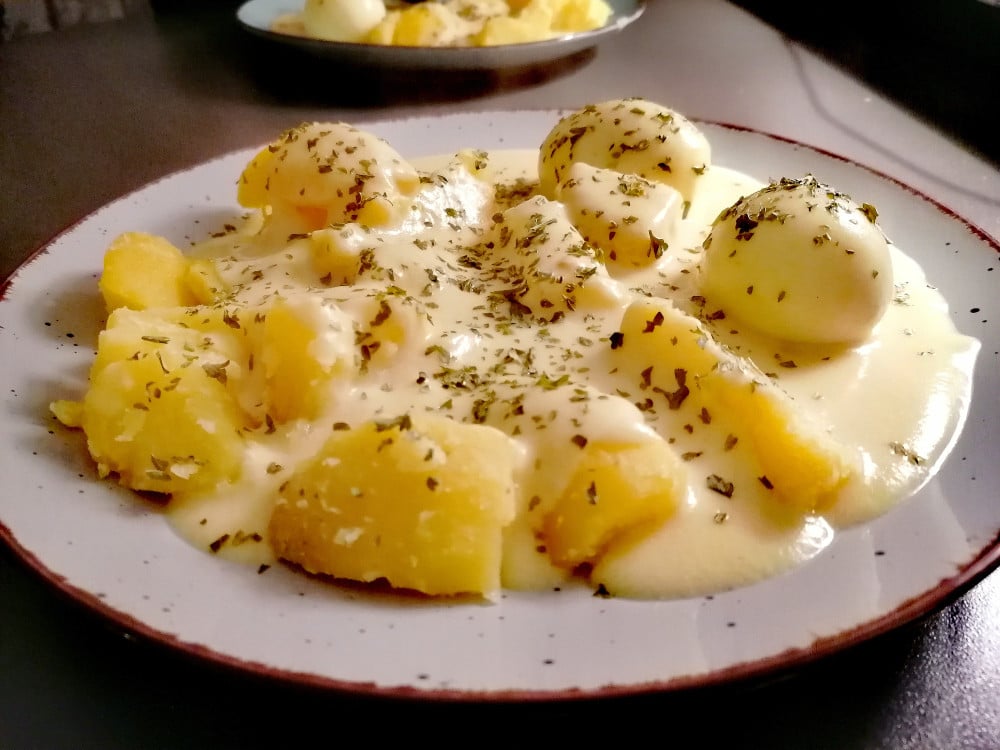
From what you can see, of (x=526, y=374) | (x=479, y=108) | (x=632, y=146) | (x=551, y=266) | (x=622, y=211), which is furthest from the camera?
(x=479, y=108)

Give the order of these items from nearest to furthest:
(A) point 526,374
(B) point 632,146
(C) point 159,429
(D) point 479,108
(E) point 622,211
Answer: (C) point 159,429
(A) point 526,374
(E) point 622,211
(B) point 632,146
(D) point 479,108

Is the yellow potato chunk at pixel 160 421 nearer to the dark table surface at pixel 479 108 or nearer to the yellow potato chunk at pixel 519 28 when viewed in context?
the dark table surface at pixel 479 108

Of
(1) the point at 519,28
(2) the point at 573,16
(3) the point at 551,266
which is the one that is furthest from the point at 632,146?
(2) the point at 573,16

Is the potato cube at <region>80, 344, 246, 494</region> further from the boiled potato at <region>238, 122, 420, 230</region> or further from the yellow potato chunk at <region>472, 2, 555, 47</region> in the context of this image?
the yellow potato chunk at <region>472, 2, 555, 47</region>

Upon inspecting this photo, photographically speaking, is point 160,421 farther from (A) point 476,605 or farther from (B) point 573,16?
(B) point 573,16

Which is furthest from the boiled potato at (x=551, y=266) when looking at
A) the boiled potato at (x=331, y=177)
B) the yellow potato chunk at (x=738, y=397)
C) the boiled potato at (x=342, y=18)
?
the boiled potato at (x=342, y=18)
